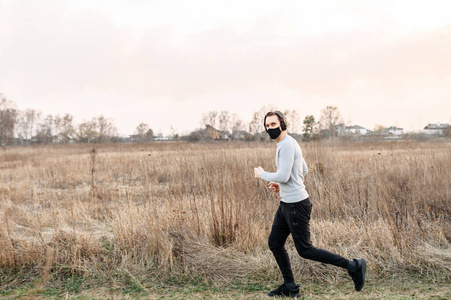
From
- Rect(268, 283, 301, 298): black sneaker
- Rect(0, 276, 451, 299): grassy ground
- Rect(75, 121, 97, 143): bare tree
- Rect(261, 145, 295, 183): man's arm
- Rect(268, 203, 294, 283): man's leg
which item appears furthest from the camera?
Rect(75, 121, 97, 143): bare tree

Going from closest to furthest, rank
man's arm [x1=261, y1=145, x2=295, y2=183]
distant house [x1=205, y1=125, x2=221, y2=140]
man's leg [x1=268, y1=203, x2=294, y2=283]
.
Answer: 1. man's arm [x1=261, y1=145, x2=295, y2=183]
2. man's leg [x1=268, y1=203, x2=294, y2=283]
3. distant house [x1=205, y1=125, x2=221, y2=140]

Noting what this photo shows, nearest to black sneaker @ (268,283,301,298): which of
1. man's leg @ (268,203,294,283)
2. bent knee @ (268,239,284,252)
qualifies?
man's leg @ (268,203,294,283)

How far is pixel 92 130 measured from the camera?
65.2 meters

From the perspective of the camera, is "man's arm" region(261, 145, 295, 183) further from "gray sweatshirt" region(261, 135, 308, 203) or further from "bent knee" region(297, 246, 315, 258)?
"bent knee" region(297, 246, 315, 258)

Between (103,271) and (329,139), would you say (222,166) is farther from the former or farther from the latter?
(329,139)

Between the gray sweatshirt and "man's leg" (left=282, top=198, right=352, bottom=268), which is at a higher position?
the gray sweatshirt

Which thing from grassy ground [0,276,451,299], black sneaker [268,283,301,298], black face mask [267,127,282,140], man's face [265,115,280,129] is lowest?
grassy ground [0,276,451,299]

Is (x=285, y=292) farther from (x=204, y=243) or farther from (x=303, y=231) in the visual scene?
(x=204, y=243)

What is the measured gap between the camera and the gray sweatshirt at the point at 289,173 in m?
3.05

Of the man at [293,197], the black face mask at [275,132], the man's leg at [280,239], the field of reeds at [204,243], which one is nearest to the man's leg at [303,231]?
the man at [293,197]

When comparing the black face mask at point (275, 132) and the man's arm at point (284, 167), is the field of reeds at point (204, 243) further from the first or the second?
the black face mask at point (275, 132)

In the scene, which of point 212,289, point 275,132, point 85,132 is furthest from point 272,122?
point 85,132

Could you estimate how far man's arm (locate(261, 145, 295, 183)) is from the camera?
9.96ft

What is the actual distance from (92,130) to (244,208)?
66.0 m
